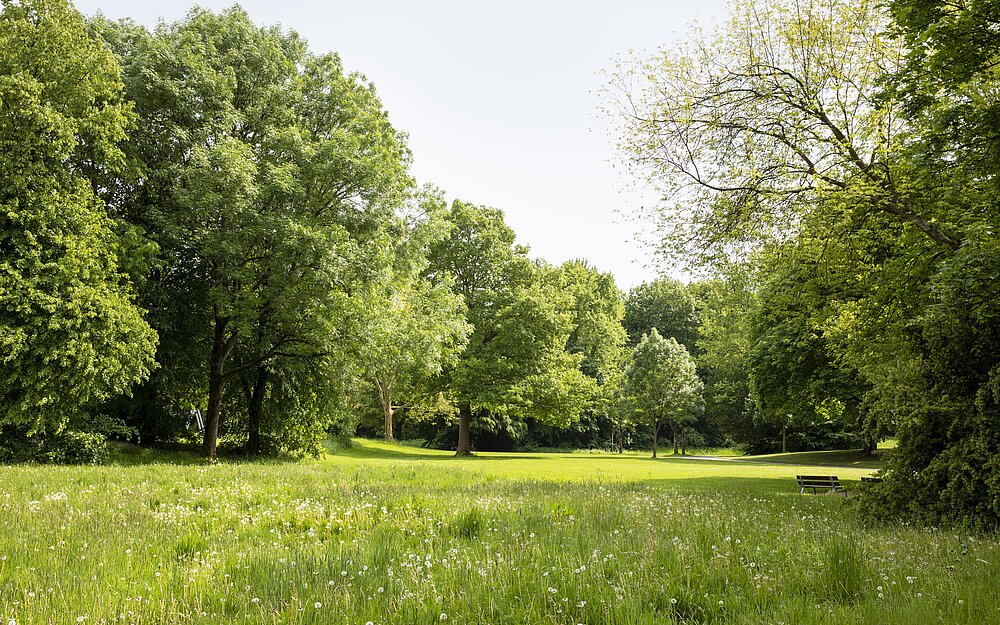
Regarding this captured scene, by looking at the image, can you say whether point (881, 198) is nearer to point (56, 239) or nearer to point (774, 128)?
point (774, 128)

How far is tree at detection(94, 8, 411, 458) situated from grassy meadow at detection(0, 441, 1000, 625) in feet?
43.0

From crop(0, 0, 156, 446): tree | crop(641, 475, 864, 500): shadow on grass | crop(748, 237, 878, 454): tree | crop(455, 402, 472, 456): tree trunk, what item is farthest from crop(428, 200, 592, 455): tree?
crop(0, 0, 156, 446): tree

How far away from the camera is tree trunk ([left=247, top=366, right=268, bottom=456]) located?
2647 cm

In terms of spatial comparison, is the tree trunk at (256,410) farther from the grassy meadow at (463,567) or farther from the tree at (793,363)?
the tree at (793,363)

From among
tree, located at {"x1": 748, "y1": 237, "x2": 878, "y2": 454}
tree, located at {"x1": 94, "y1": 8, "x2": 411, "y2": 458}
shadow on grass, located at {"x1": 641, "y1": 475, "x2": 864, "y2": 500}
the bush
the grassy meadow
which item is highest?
tree, located at {"x1": 94, "y1": 8, "x2": 411, "y2": 458}

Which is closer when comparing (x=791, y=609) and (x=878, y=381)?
(x=791, y=609)

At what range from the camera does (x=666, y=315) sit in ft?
302

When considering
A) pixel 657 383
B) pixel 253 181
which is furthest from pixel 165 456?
pixel 657 383

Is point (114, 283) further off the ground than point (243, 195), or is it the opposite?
point (243, 195)

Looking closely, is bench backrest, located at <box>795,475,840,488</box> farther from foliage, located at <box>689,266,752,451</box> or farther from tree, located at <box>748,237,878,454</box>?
foliage, located at <box>689,266,752,451</box>

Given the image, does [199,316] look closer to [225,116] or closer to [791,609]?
[225,116]

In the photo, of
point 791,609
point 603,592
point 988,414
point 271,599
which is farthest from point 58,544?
point 988,414

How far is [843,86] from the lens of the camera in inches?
560

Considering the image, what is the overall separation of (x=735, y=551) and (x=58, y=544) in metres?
6.59
